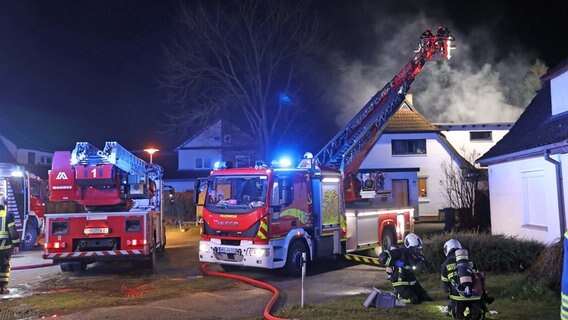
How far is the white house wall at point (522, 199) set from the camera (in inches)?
456

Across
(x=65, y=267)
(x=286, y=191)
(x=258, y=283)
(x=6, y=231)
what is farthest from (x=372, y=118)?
(x=6, y=231)

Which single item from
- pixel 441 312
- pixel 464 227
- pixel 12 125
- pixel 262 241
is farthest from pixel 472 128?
pixel 12 125

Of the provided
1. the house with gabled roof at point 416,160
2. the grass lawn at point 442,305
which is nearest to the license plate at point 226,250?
the grass lawn at point 442,305

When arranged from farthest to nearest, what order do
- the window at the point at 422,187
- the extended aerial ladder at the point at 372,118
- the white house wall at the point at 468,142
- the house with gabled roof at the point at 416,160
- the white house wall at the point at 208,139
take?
the white house wall at the point at 208,139
the white house wall at the point at 468,142
the window at the point at 422,187
the house with gabled roof at the point at 416,160
the extended aerial ladder at the point at 372,118

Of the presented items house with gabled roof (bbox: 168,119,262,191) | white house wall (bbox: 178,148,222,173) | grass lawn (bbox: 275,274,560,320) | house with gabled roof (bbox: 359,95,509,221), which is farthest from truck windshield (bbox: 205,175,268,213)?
white house wall (bbox: 178,148,222,173)

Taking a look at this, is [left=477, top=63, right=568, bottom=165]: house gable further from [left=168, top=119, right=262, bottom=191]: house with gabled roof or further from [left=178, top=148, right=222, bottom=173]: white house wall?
[left=178, top=148, right=222, bottom=173]: white house wall

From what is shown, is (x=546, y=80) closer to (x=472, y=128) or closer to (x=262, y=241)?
(x=262, y=241)

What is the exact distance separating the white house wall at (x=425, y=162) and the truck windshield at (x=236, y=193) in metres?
17.3

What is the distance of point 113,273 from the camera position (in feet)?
39.2

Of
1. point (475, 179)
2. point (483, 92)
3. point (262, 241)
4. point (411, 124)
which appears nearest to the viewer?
point (262, 241)

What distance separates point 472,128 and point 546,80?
16.5 m

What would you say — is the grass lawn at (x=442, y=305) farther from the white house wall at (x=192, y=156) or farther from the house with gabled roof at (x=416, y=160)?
the white house wall at (x=192, y=156)

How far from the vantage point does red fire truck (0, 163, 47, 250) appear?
17.0 m

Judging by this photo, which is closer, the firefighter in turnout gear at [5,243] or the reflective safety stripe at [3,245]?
the firefighter in turnout gear at [5,243]
